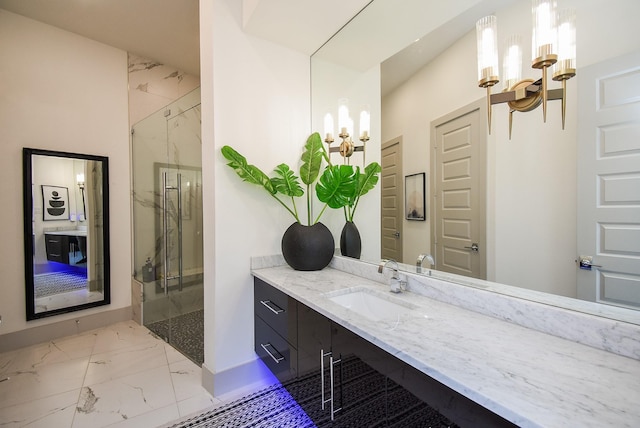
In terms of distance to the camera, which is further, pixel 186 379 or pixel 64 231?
pixel 64 231

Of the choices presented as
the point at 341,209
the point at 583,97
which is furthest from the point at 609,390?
the point at 341,209

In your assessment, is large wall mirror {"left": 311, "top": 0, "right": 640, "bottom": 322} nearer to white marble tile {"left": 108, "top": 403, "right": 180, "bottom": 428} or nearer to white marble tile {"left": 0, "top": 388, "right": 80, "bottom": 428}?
white marble tile {"left": 108, "top": 403, "right": 180, "bottom": 428}

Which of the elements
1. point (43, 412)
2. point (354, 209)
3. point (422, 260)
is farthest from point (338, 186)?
point (43, 412)

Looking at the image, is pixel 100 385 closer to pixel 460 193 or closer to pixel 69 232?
pixel 69 232

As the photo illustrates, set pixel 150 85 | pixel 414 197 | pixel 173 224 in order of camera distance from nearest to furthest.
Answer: pixel 414 197 < pixel 173 224 < pixel 150 85

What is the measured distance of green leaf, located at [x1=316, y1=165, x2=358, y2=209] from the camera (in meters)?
1.76

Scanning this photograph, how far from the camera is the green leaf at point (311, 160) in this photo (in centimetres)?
197

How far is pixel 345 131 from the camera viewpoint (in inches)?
78.8

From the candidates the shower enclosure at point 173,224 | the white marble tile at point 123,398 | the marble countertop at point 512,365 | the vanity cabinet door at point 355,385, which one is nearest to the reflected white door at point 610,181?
the marble countertop at point 512,365

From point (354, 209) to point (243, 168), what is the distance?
2.65 ft

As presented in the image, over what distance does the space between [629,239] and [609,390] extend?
0.49 m

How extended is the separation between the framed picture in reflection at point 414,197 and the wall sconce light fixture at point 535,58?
1.43ft

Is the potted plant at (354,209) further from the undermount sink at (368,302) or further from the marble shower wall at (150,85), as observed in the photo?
the marble shower wall at (150,85)

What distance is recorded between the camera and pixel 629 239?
0.85 m
